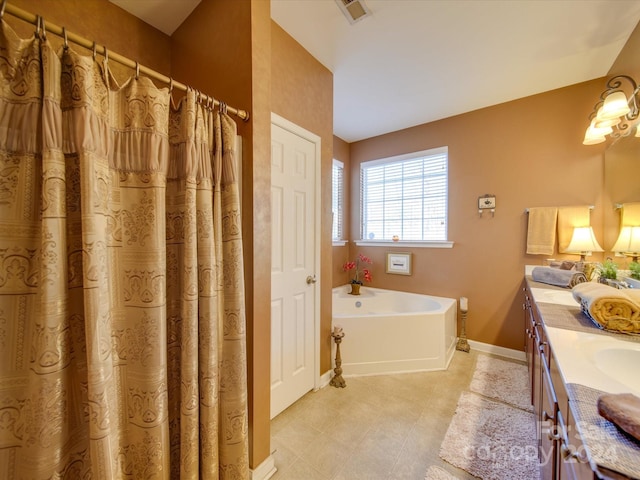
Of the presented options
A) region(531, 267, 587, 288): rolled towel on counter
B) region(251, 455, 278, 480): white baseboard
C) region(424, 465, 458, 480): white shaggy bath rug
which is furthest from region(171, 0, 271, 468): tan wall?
region(531, 267, 587, 288): rolled towel on counter

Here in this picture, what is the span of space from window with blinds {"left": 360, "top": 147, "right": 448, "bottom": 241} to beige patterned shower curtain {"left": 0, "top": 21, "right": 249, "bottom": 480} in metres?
2.70

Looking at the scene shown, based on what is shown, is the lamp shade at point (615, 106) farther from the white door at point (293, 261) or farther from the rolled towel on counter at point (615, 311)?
the white door at point (293, 261)

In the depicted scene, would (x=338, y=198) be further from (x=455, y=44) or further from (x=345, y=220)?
(x=455, y=44)

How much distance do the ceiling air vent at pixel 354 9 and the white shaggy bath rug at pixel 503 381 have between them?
294cm

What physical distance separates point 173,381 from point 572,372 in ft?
4.71

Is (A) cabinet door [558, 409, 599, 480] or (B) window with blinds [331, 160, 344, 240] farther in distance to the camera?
(B) window with blinds [331, 160, 344, 240]

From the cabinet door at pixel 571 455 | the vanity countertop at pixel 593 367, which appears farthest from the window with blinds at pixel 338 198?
the cabinet door at pixel 571 455

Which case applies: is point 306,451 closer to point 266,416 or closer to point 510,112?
point 266,416

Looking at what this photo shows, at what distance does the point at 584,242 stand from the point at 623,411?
7.17 ft

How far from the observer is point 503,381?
2.22 metres

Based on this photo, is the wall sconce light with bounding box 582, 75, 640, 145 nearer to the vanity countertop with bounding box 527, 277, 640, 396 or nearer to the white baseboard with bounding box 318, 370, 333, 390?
the vanity countertop with bounding box 527, 277, 640, 396

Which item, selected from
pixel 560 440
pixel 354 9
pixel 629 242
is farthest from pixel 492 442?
pixel 354 9

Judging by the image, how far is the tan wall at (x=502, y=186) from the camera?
2363 mm

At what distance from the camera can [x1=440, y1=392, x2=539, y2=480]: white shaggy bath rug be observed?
55.0 inches
